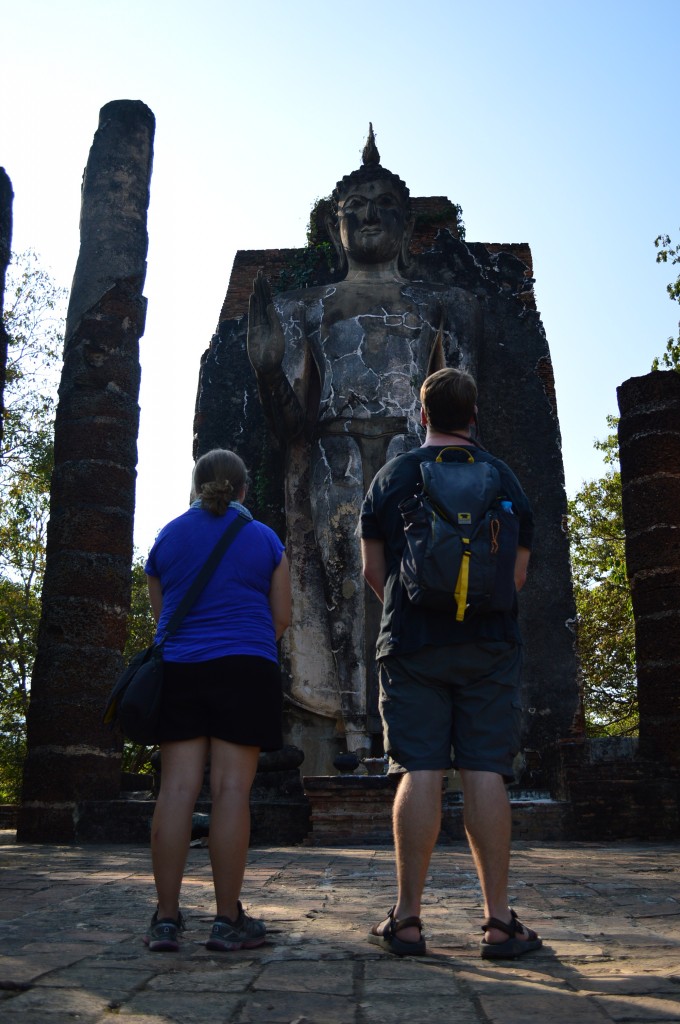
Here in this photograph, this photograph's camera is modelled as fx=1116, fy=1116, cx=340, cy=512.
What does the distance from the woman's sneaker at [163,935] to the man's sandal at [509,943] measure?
30.4 inches

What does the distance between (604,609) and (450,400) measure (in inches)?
710

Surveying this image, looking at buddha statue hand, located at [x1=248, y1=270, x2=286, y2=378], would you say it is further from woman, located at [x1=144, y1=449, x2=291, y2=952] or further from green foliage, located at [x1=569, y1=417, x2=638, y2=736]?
green foliage, located at [x1=569, y1=417, x2=638, y2=736]

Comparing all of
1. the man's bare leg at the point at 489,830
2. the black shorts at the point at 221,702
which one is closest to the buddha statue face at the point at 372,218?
the black shorts at the point at 221,702

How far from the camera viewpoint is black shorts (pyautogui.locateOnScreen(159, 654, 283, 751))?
10.3 ft

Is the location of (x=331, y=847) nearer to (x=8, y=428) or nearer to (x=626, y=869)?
(x=626, y=869)

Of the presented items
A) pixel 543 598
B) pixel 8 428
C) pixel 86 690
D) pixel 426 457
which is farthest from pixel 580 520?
pixel 426 457

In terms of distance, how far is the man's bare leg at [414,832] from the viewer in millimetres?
2826

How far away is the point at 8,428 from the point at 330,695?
1423 centimetres

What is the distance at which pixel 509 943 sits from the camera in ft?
8.87

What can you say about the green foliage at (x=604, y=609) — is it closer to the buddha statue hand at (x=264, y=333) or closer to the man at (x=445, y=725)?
the buddha statue hand at (x=264, y=333)

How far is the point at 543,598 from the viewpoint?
8898mm

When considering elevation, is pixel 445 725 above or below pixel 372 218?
below

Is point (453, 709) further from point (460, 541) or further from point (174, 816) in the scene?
point (174, 816)

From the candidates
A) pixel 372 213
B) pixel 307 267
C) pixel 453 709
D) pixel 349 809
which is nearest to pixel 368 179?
pixel 372 213
